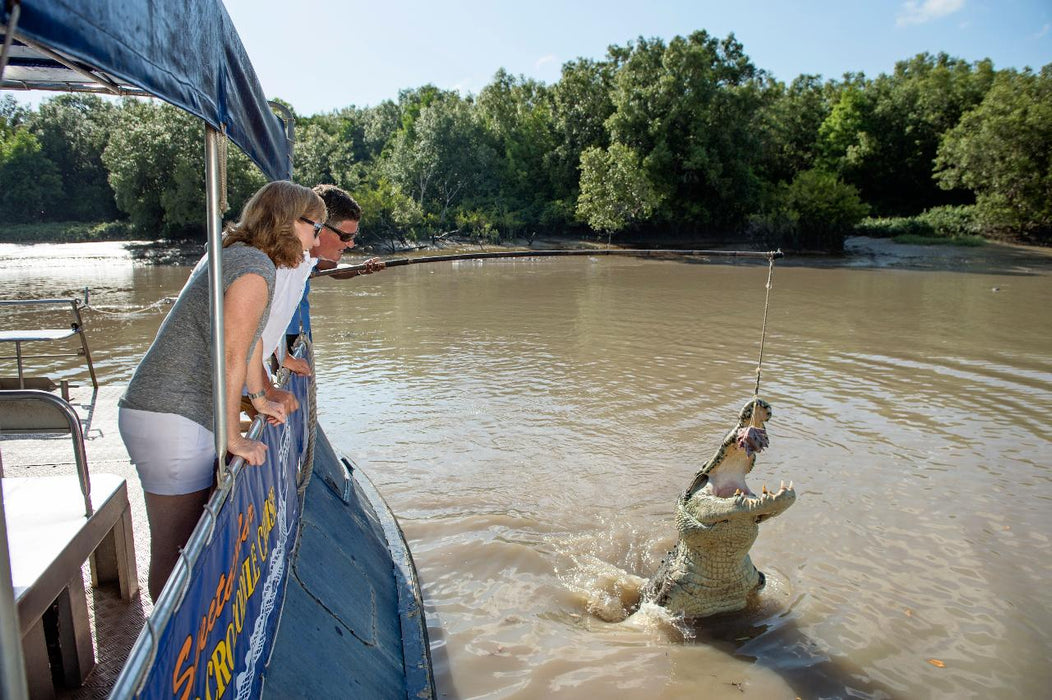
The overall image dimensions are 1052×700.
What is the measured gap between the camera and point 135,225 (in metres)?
38.9

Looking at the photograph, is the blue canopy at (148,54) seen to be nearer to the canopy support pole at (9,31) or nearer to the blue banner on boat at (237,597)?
the canopy support pole at (9,31)

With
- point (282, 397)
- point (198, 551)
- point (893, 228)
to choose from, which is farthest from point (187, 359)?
point (893, 228)

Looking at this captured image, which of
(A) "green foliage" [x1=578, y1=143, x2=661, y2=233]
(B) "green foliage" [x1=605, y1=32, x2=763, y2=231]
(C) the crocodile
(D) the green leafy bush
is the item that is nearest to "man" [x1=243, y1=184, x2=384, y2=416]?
(C) the crocodile

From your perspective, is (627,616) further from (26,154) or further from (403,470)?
(26,154)

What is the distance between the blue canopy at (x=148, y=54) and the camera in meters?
1.26

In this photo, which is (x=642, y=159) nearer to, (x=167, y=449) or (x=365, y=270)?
(x=365, y=270)

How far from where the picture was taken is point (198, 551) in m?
1.80

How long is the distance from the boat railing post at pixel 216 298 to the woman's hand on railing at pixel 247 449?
125 mm

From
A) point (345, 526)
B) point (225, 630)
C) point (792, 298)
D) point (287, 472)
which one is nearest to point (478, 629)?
point (345, 526)

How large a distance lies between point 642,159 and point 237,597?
129 ft

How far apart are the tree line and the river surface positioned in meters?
22.4

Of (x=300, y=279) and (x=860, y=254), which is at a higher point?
(x=860, y=254)

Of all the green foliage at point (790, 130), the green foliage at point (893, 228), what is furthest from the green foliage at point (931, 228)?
the green foliage at point (790, 130)

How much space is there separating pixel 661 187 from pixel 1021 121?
59.8 ft
